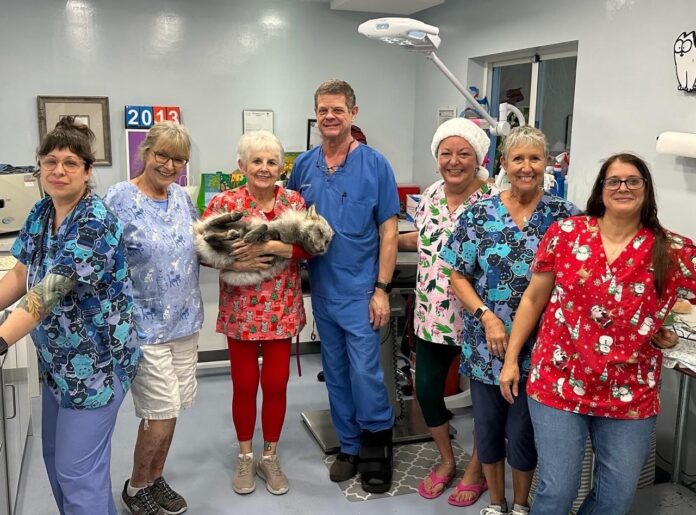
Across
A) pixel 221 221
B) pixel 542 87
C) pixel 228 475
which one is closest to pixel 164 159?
pixel 221 221

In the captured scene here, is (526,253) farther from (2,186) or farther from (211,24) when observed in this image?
(211,24)

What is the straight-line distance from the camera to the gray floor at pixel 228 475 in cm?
252

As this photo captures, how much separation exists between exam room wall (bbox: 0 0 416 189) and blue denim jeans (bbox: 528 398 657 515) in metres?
3.15

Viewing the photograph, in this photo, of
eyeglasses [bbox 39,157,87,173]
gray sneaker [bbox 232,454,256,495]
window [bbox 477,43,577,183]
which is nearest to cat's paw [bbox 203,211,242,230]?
eyeglasses [bbox 39,157,87,173]

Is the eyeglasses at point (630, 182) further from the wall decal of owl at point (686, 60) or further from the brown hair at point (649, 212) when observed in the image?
the wall decal of owl at point (686, 60)

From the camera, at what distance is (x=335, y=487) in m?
2.69

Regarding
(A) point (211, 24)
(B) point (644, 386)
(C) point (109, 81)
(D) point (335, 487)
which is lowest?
(D) point (335, 487)

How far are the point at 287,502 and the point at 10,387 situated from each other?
107 centimetres

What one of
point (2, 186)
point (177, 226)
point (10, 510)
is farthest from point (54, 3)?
point (10, 510)

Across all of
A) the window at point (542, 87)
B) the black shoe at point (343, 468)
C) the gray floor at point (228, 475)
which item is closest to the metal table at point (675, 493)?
the gray floor at point (228, 475)

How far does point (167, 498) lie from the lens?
248 cm

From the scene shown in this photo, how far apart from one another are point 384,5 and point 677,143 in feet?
7.57

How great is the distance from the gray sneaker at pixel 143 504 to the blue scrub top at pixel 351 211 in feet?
3.16

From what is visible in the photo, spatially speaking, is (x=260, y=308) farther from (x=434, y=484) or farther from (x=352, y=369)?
(x=434, y=484)
